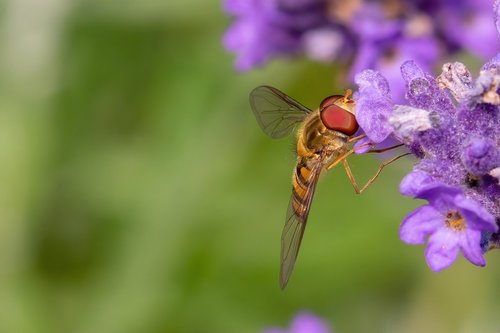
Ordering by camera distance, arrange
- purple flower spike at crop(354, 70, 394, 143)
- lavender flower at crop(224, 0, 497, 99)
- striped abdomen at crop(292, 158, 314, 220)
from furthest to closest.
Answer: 1. lavender flower at crop(224, 0, 497, 99)
2. striped abdomen at crop(292, 158, 314, 220)
3. purple flower spike at crop(354, 70, 394, 143)

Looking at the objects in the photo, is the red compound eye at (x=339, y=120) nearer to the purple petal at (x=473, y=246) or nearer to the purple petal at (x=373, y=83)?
the purple petal at (x=373, y=83)

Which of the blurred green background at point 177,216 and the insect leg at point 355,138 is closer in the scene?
the insect leg at point 355,138

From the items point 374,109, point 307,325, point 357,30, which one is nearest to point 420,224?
point 374,109

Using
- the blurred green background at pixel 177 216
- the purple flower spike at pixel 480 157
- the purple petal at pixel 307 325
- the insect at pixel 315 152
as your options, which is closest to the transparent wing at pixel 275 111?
the insect at pixel 315 152

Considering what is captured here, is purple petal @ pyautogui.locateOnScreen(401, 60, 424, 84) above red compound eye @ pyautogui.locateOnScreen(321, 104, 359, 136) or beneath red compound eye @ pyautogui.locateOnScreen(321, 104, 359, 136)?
above

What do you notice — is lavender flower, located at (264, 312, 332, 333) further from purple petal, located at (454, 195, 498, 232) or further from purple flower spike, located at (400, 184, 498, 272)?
purple petal, located at (454, 195, 498, 232)

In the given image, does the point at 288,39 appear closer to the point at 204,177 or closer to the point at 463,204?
the point at 204,177

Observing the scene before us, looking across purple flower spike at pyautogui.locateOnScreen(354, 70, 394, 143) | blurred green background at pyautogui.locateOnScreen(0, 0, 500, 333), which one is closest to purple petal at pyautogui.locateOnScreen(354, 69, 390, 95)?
purple flower spike at pyautogui.locateOnScreen(354, 70, 394, 143)
